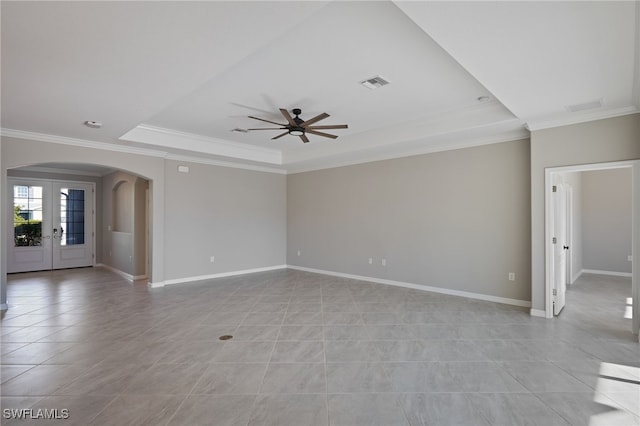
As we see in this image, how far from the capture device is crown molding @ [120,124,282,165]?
5.30 meters

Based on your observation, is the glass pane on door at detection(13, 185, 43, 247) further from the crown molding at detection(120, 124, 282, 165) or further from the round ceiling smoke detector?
the round ceiling smoke detector

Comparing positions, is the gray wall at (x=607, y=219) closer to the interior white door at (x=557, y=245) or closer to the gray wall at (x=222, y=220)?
the interior white door at (x=557, y=245)

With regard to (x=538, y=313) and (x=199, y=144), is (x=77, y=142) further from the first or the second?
(x=538, y=313)

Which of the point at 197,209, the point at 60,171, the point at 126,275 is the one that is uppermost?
the point at 60,171

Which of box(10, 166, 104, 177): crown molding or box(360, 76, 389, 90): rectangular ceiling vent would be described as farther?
box(10, 166, 104, 177): crown molding

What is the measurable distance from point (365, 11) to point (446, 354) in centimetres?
321

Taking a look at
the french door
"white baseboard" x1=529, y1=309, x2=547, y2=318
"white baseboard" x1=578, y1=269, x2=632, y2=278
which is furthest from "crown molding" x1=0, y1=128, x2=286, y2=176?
"white baseboard" x1=578, y1=269, x2=632, y2=278

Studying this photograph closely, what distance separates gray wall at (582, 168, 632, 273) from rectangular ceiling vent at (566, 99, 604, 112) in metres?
4.81

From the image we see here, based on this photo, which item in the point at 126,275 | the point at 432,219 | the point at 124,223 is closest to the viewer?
the point at 432,219

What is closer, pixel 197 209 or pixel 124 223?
pixel 197 209

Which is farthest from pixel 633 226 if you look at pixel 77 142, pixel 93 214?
pixel 93 214

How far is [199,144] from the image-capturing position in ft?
20.1

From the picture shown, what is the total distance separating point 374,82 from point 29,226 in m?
9.43

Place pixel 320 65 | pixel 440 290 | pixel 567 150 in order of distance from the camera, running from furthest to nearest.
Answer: pixel 440 290 < pixel 567 150 < pixel 320 65
